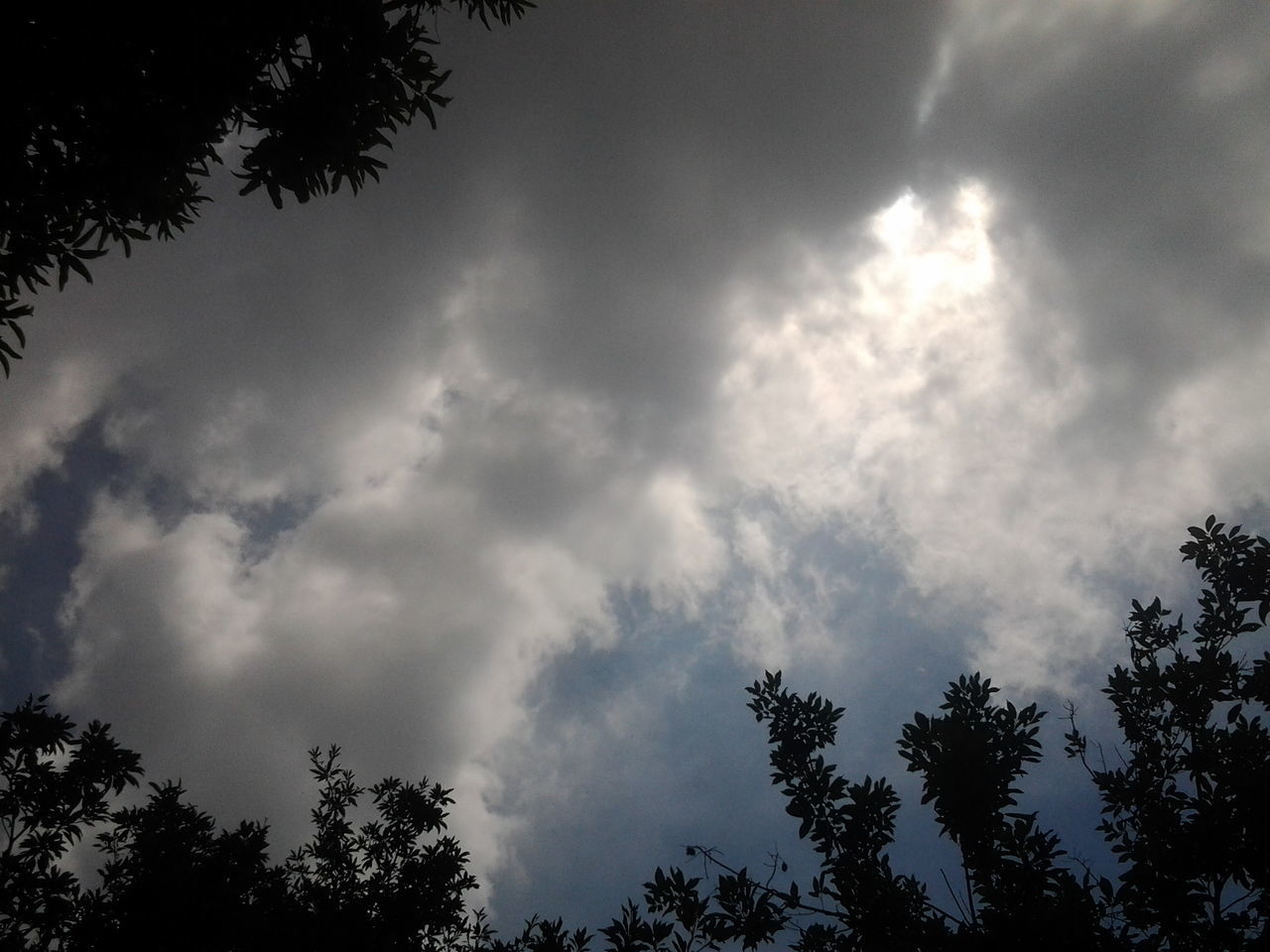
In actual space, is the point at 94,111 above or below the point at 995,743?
above

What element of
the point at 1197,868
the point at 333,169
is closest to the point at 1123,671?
the point at 1197,868

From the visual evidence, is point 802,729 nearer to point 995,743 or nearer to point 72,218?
point 995,743

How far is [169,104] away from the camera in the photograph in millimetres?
5984

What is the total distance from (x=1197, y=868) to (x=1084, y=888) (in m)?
2.22

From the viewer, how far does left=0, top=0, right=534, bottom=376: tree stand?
206 inches

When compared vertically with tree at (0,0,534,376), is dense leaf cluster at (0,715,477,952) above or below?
below

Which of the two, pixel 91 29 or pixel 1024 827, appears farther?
pixel 1024 827

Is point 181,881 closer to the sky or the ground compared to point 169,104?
closer to the ground

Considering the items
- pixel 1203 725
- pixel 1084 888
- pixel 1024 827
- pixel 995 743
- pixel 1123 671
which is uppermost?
pixel 1123 671

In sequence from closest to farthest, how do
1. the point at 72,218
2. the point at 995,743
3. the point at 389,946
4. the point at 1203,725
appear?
the point at 72,218 < the point at 995,743 < the point at 1203,725 < the point at 389,946

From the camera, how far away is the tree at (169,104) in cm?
524

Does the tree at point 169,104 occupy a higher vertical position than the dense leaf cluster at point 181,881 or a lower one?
higher

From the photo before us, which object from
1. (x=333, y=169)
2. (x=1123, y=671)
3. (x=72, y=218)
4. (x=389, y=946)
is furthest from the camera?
(x=389, y=946)

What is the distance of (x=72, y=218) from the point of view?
5.71 metres
